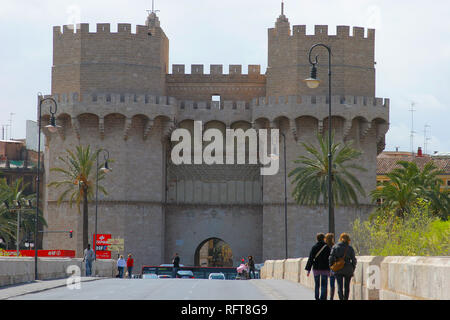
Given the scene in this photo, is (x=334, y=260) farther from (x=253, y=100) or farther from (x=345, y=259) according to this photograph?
(x=253, y=100)

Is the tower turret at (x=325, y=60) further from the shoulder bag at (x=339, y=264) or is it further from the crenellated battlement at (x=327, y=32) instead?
the shoulder bag at (x=339, y=264)

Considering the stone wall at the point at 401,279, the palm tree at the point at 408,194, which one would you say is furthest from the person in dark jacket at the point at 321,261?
the palm tree at the point at 408,194

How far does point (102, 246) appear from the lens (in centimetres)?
5784

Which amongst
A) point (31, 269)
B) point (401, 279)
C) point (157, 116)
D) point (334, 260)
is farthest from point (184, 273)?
point (401, 279)

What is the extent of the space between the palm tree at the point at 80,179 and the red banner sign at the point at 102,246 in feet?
Answer: 6.38

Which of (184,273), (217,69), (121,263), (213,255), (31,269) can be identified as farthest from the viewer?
(213,255)

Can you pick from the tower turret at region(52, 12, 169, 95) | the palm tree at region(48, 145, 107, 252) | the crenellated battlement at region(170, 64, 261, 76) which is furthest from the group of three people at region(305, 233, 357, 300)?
the crenellated battlement at region(170, 64, 261, 76)

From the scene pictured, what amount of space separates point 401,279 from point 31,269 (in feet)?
63.6

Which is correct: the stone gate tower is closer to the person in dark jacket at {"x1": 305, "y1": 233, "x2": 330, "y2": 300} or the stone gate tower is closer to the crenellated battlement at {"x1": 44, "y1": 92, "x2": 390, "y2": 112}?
the crenellated battlement at {"x1": 44, "y1": 92, "x2": 390, "y2": 112}

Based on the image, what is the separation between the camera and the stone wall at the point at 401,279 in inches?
461

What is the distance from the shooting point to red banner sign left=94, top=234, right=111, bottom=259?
57.6 meters

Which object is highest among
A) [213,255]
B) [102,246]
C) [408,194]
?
[408,194]

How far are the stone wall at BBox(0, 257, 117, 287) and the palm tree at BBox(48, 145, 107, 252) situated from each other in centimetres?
969
